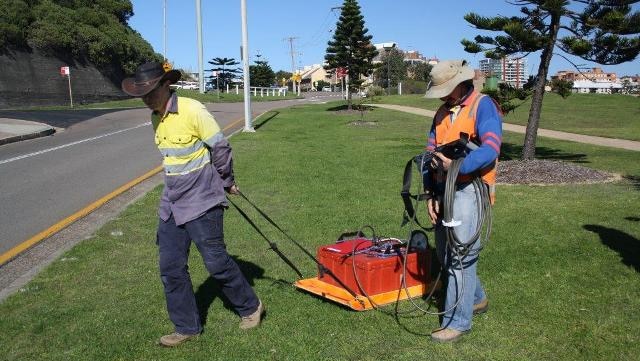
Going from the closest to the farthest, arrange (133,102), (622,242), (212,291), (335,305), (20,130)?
(335,305) < (212,291) < (622,242) < (20,130) < (133,102)

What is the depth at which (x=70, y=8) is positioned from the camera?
4812 centimetres

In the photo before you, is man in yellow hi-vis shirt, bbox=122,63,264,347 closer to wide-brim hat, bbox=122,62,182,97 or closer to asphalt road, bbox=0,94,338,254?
wide-brim hat, bbox=122,62,182,97

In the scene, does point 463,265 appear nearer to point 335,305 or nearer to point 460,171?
point 460,171

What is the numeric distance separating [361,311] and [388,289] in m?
0.34

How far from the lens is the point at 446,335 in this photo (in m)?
3.99

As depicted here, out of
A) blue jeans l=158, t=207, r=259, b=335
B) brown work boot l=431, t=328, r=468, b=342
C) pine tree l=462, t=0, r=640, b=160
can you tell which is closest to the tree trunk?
pine tree l=462, t=0, r=640, b=160

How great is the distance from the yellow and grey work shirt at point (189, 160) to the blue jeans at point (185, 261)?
0.28 ft

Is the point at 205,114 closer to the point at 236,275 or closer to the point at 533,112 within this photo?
the point at 236,275

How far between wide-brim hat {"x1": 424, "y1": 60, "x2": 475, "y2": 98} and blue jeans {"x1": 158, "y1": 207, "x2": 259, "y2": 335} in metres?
1.58

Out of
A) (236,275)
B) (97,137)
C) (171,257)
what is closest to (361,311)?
(236,275)

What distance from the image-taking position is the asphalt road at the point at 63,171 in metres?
8.16

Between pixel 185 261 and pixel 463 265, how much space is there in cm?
182

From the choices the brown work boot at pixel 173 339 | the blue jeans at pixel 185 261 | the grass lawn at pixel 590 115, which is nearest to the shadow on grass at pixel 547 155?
the grass lawn at pixel 590 115

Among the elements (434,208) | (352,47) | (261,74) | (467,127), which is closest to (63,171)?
(434,208)
